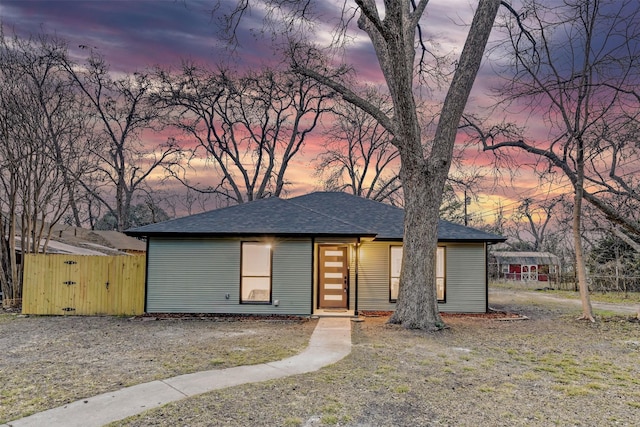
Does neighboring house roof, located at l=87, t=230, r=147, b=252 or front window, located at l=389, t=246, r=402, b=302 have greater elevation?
neighboring house roof, located at l=87, t=230, r=147, b=252

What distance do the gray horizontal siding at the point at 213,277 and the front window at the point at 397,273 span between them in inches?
111

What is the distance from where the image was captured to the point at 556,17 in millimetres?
12227

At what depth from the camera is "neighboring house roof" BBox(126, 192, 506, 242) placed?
12.3 meters

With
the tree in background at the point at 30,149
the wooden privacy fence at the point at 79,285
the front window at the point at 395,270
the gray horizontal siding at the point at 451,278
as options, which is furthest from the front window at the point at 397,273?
the tree in background at the point at 30,149

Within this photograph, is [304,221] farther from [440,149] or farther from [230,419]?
[230,419]

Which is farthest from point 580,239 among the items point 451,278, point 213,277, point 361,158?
point 361,158

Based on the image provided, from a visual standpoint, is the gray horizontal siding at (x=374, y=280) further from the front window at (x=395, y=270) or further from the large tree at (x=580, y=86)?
the large tree at (x=580, y=86)

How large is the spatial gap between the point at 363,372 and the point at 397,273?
770 cm

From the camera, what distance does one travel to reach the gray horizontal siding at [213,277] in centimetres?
1252

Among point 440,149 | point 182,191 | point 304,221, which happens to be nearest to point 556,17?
point 440,149

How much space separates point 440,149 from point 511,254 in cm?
3012

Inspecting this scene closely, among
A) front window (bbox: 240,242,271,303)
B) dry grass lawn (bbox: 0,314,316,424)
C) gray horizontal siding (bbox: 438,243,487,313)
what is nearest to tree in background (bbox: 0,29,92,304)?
dry grass lawn (bbox: 0,314,316,424)

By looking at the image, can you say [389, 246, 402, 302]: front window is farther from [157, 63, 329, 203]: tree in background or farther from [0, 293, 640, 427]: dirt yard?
[157, 63, 329, 203]: tree in background

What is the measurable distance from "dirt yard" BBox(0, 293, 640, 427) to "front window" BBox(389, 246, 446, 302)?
252 centimetres
